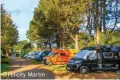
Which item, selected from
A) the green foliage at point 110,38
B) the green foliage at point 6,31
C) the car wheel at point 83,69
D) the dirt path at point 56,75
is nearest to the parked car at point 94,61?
the car wheel at point 83,69

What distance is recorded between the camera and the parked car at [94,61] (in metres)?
27.9

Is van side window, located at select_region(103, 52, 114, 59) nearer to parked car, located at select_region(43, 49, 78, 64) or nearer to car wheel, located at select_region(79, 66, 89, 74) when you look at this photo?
car wheel, located at select_region(79, 66, 89, 74)

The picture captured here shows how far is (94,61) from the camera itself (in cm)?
2836

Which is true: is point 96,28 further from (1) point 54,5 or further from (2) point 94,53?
(2) point 94,53

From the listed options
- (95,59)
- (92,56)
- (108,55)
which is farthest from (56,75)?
(108,55)

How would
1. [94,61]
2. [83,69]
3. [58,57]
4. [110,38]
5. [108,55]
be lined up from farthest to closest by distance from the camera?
[58,57]
[110,38]
[108,55]
[94,61]
[83,69]

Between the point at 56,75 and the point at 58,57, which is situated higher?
the point at 58,57

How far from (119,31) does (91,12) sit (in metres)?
3.96

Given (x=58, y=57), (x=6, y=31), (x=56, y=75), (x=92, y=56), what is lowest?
(x=56, y=75)

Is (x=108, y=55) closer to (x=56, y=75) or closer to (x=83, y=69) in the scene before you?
(x=83, y=69)

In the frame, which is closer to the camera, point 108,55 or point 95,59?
point 95,59

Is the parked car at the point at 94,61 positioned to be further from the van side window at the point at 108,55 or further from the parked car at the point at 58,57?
the parked car at the point at 58,57

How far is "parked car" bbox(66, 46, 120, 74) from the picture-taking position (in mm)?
27891

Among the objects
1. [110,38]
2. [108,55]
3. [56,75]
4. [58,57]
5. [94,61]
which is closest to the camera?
[56,75]
